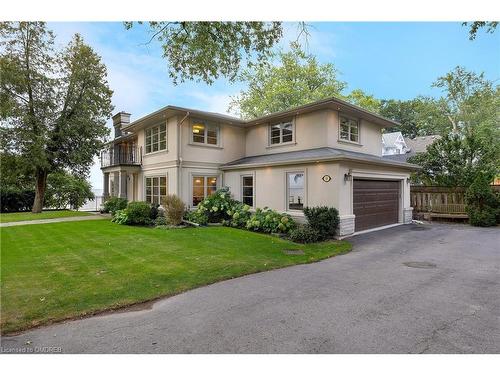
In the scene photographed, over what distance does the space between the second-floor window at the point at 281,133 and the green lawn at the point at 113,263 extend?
5.37 metres

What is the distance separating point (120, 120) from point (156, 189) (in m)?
9.50

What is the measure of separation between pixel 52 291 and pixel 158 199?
1026cm

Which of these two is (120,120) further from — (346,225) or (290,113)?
(346,225)

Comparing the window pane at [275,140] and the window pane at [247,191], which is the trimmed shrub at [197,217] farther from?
the window pane at [275,140]

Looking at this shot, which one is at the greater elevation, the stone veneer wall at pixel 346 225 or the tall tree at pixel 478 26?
the tall tree at pixel 478 26

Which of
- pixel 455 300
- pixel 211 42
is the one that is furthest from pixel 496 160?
pixel 211 42

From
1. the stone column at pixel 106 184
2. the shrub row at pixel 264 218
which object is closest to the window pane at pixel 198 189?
the shrub row at pixel 264 218

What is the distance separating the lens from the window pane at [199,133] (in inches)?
549

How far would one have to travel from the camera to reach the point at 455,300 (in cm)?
457

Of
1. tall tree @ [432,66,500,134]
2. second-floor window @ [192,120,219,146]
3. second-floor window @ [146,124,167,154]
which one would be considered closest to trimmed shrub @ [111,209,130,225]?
second-floor window @ [146,124,167,154]

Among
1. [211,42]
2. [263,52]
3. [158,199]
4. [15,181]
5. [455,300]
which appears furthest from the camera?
[15,181]

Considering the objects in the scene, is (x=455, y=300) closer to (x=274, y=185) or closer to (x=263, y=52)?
(x=263, y=52)

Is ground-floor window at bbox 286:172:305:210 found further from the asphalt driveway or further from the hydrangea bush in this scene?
the asphalt driveway

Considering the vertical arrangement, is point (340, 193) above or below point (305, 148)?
below
